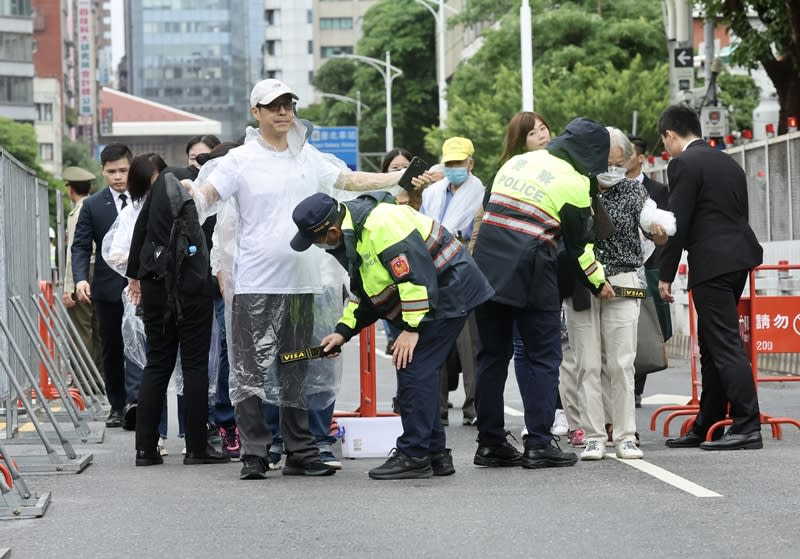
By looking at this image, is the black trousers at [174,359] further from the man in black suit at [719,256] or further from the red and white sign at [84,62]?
the red and white sign at [84,62]

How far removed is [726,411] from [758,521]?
3.41m

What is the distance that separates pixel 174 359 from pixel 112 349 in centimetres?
305

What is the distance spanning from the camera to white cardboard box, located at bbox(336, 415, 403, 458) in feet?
32.5

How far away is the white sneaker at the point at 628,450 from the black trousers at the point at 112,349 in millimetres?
4594

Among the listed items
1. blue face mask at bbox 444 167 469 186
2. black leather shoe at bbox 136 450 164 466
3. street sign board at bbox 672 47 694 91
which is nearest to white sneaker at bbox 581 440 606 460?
black leather shoe at bbox 136 450 164 466

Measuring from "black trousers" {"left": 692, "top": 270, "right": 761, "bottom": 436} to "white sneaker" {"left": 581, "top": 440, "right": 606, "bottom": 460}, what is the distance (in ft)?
3.15

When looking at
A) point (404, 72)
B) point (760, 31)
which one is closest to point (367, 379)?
point (760, 31)

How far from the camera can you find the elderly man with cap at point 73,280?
13945 mm

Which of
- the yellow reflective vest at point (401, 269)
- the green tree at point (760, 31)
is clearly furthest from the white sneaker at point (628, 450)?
the green tree at point (760, 31)

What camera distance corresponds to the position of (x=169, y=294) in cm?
951

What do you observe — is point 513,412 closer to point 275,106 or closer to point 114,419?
point 114,419

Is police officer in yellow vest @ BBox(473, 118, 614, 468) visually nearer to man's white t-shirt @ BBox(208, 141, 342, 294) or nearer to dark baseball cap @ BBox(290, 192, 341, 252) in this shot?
man's white t-shirt @ BBox(208, 141, 342, 294)

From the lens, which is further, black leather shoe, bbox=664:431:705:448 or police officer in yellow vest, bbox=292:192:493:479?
black leather shoe, bbox=664:431:705:448

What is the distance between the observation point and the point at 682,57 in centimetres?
2733
